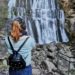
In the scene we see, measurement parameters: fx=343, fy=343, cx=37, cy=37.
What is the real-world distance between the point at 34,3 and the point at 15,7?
8.5 inches

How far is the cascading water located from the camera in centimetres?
363

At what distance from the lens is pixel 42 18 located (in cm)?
368

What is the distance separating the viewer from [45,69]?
3.59 meters

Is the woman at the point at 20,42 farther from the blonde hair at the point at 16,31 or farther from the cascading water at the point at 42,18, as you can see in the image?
the cascading water at the point at 42,18

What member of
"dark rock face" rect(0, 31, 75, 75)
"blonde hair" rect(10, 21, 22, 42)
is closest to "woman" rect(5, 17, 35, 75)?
"blonde hair" rect(10, 21, 22, 42)

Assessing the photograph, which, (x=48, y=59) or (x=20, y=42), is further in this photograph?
(x=48, y=59)

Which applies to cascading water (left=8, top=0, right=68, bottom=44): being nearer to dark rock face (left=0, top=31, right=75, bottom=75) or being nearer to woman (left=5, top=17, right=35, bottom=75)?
dark rock face (left=0, top=31, right=75, bottom=75)

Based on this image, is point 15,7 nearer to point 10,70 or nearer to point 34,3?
point 34,3

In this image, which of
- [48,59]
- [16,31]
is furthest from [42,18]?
[16,31]

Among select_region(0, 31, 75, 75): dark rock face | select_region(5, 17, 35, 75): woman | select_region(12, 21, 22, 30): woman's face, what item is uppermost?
select_region(12, 21, 22, 30): woman's face

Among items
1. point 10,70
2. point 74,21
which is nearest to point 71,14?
point 74,21

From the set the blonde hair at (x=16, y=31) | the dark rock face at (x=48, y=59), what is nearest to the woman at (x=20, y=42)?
the blonde hair at (x=16, y=31)

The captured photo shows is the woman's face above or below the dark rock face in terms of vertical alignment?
above

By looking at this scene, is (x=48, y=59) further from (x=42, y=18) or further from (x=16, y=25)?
(x=16, y=25)
